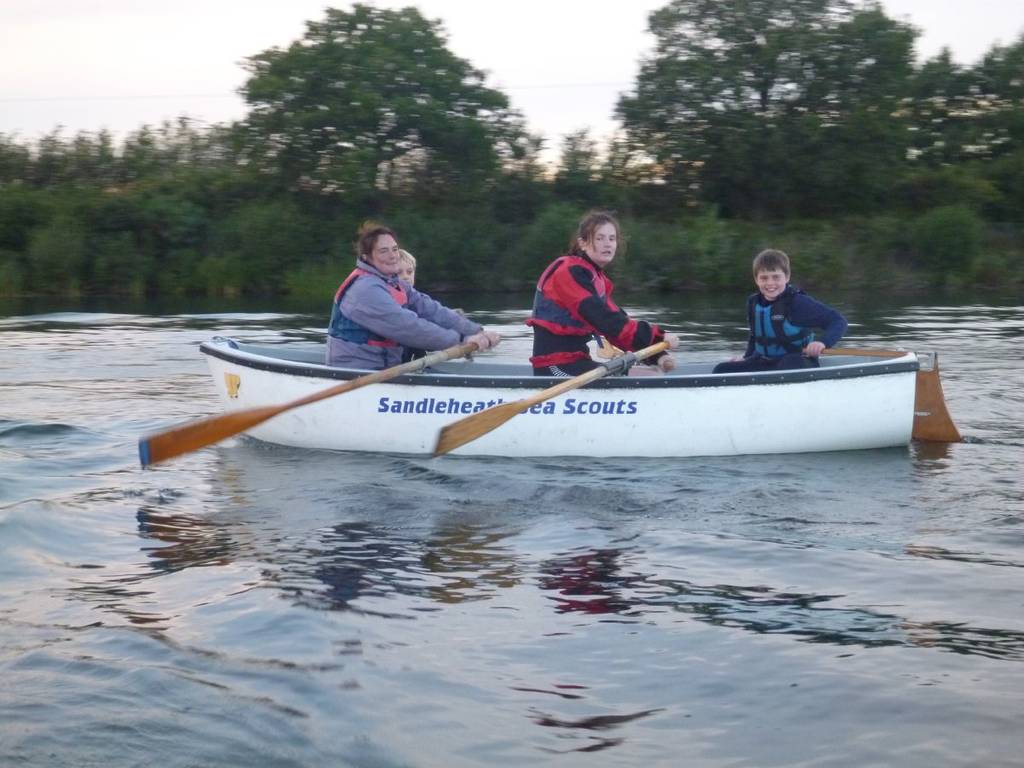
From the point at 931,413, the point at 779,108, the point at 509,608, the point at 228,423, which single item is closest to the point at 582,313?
the point at 228,423

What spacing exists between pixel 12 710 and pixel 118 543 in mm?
1843

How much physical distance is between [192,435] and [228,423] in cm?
23

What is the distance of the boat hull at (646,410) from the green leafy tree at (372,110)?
18.7 m

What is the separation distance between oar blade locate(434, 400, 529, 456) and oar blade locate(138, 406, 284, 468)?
1.00m

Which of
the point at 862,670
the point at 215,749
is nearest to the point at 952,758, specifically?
the point at 862,670

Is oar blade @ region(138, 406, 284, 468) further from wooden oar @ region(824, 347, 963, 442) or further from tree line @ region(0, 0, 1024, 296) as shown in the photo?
tree line @ region(0, 0, 1024, 296)

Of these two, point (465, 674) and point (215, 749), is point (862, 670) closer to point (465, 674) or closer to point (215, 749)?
point (465, 674)


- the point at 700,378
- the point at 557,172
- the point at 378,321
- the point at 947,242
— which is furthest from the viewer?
the point at 557,172

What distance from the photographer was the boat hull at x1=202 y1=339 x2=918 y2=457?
22.7 feet

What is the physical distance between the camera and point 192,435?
6184 mm

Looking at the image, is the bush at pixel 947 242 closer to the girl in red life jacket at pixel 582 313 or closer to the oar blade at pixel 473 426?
the girl in red life jacket at pixel 582 313

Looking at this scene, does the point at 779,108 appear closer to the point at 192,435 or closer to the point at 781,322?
the point at 781,322

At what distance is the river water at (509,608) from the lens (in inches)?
138

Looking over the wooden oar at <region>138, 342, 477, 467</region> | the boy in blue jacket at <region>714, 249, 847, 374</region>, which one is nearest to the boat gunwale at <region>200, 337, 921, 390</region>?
the wooden oar at <region>138, 342, 477, 467</region>
